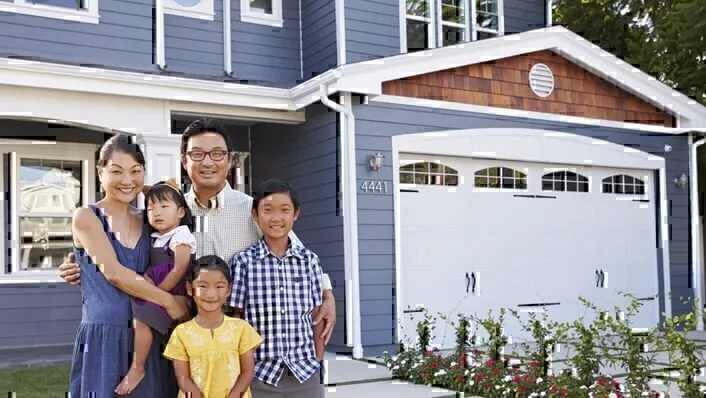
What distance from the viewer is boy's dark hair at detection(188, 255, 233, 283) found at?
246 cm

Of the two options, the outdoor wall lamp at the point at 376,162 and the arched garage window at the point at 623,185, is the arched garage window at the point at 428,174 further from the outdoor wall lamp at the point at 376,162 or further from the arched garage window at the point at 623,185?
the arched garage window at the point at 623,185

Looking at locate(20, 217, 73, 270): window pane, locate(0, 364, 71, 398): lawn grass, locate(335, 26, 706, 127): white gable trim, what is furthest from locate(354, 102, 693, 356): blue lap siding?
locate(20, 217, 73, 270): window pane

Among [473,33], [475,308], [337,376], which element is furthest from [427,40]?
[337,376]

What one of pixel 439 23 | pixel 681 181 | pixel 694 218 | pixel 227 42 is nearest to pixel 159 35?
Answer: pixel 227 42

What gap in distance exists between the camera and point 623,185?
405 inches

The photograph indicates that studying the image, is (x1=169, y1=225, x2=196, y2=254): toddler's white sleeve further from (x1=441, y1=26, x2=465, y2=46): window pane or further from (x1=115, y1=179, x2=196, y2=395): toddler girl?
(x1=441, y1=26, x2=465, y2=46): window pane

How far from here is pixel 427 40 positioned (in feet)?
32.7

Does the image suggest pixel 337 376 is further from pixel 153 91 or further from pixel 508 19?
pixel 508 19

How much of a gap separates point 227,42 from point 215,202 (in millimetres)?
6860

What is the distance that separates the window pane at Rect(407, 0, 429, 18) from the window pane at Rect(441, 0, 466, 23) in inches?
19.0

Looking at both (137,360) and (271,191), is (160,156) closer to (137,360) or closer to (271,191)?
(271,191)

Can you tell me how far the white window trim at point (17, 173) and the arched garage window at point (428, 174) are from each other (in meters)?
3.90

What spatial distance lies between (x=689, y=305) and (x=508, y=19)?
4972 mm

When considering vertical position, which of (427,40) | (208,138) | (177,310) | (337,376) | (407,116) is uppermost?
(427,40)
